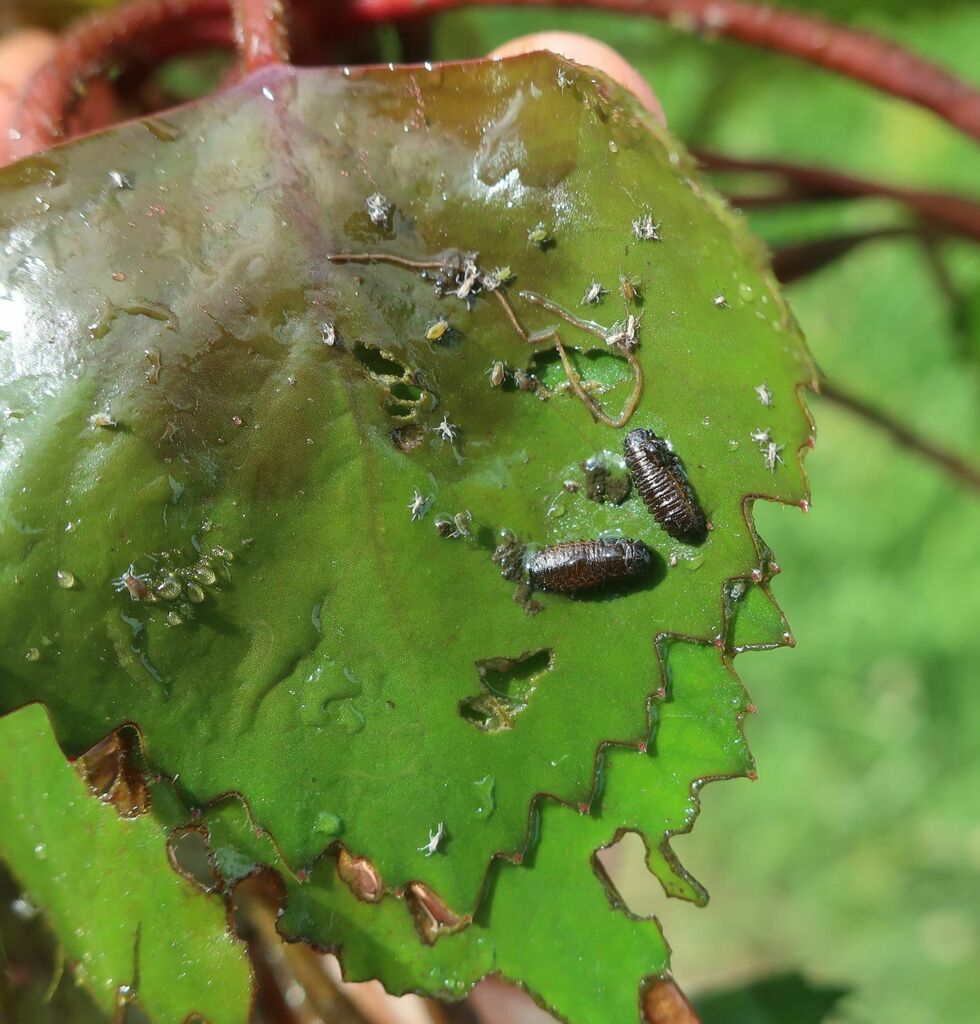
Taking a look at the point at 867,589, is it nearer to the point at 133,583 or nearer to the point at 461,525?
the point at 461,525

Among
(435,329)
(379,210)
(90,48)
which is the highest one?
(90,48)

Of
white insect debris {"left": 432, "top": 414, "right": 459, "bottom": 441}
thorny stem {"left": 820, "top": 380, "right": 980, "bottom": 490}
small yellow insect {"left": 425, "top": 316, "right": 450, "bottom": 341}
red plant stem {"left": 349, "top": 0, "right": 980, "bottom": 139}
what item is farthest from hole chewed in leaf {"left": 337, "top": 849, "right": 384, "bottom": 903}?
thorny stem {"left": 820, "top": 380, "right": 980, "bottom": 490}

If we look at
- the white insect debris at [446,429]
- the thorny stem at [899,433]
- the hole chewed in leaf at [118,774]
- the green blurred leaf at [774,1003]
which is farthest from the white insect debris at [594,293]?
the green blurred leaf at [774,1003]

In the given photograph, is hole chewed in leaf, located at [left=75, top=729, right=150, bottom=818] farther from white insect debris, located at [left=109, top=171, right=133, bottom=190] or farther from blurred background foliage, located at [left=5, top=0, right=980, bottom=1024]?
blurred background foliage, located at [left=5, top=0, right=980, bottom=1024]

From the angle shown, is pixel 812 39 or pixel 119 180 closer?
pixel 119 180

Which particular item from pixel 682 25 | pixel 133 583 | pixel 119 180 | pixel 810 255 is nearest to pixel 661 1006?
pixel 133 583

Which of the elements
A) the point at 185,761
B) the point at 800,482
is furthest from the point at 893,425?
the point at 185,761
